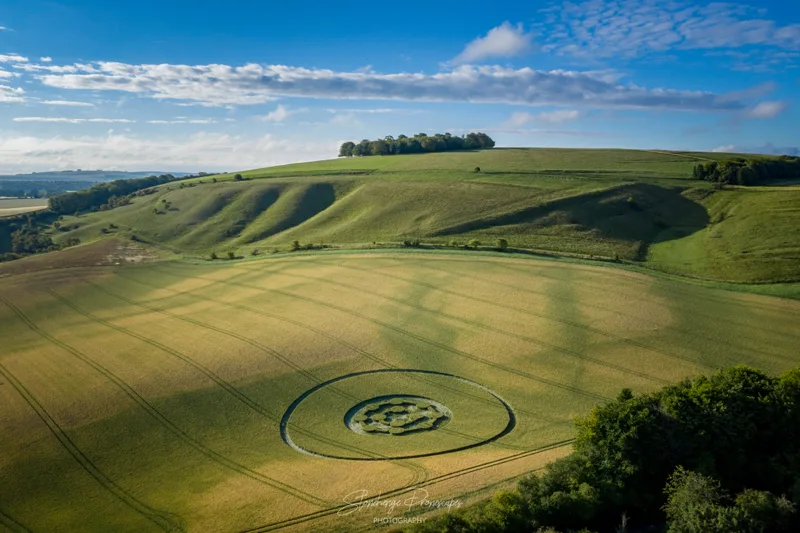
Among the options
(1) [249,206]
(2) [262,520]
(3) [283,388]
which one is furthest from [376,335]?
(1) [249,206]

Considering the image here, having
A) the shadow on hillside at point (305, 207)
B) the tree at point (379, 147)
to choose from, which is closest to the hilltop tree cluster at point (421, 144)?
the tree at point (379, 147)

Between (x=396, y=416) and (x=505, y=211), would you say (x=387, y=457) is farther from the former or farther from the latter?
(x=505, y=211)

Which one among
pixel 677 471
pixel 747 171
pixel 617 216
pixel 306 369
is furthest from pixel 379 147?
pixel 677 471

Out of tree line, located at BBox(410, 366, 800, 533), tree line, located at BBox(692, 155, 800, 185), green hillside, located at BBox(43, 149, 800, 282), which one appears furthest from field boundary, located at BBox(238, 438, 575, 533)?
tree line, located at BBox(692, 155, 800, 185)

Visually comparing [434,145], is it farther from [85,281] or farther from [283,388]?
[283,388]

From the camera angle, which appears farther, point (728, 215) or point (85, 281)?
point (728, 215)

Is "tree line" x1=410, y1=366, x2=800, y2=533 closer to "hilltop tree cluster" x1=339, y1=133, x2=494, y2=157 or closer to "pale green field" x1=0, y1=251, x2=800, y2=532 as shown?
"pale green field" x1=0, y1=251, x2=800, y2=532

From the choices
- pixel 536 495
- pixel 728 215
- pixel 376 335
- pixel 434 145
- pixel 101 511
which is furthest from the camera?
pixel 434 145
